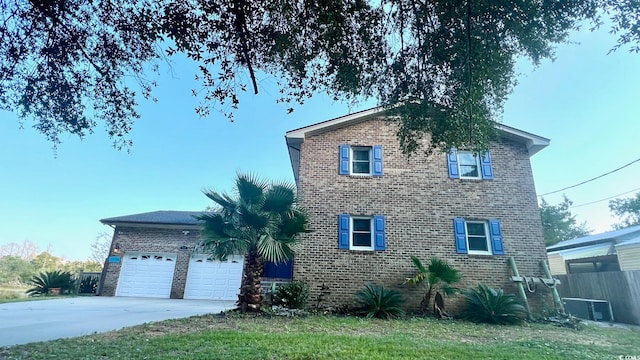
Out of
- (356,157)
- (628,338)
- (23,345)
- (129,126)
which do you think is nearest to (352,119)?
(356,157)

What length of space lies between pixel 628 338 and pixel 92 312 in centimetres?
1255

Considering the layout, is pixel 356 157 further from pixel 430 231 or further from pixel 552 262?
pixel 552 262

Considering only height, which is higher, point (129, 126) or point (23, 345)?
point (129, 126)

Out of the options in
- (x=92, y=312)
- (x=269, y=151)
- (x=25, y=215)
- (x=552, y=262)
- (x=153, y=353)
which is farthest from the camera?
(x=25, y=215)

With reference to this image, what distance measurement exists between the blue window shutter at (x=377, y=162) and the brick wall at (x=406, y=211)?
19 centimetres

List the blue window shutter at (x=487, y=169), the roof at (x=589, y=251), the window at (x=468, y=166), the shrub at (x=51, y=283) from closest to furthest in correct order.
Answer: the blue window shutter at (x=487, y=169)
the window at (x=468, y=166)
the roof at (x=589, y=251)
the shrub at (x=51, y=283)

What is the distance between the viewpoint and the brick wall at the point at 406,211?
10.3 m

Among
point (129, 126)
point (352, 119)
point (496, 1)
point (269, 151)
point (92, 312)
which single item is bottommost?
point (92, 312)

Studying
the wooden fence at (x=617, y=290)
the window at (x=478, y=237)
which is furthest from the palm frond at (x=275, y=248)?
the wooden fence at (x=617, y=290)

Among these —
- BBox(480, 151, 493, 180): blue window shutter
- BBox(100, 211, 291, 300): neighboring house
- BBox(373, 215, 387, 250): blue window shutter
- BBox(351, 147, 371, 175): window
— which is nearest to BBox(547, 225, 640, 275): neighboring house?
BBox(480, 151, 493, 180): blue window shutter

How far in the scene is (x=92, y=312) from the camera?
8375 millimetres

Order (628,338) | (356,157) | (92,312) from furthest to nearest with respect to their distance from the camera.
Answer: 1. (356,157)
2. (92,312)
3. (628,338)

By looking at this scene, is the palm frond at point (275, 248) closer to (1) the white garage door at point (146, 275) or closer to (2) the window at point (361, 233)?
(2) the window at point (361, 233)

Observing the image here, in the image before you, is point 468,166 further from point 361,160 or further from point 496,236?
point 361,160
